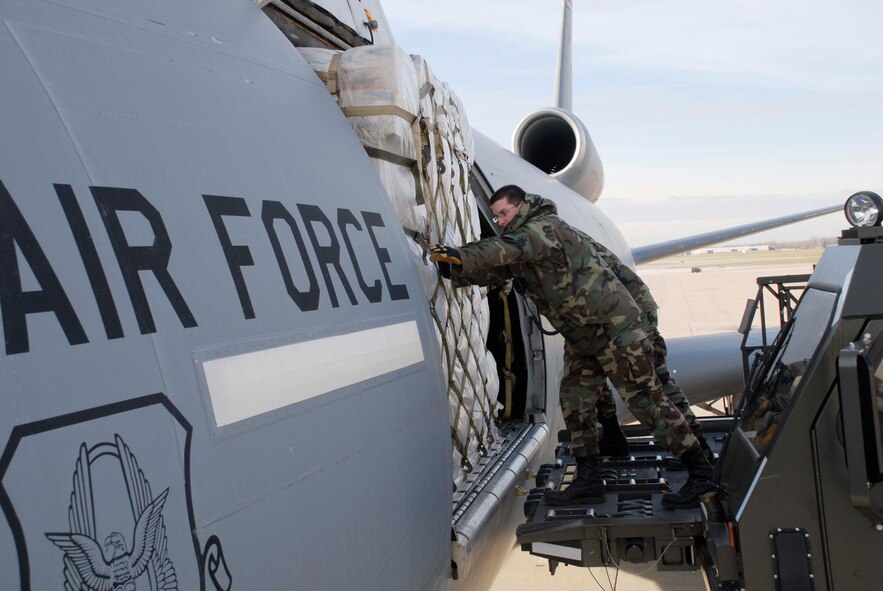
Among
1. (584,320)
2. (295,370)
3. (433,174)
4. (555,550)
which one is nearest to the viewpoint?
(295,370)

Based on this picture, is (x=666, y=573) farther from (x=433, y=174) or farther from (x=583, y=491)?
(x=433, y=174)

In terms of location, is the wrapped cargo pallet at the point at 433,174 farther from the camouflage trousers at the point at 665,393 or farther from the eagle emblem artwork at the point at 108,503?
the eagle emblem artwork at the point at 108,503

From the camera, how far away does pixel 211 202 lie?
2.56 meters

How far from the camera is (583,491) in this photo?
4.61 m

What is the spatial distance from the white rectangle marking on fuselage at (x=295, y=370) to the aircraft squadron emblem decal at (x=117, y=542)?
13.2 inches

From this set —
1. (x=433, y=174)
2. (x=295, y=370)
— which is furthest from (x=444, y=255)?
(x=295, y=370)

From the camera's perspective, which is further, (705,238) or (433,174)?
(705,238)

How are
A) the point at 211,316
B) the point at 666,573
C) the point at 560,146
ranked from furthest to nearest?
the point at 560,146 → the point at 666,573 → the point at 211,316

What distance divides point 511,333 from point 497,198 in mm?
1913

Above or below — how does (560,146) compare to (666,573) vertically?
above

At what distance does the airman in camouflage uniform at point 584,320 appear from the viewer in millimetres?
4547

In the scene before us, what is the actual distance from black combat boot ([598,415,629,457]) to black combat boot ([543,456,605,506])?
933mm

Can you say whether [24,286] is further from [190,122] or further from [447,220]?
[447,220]

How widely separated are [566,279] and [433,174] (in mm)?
840
